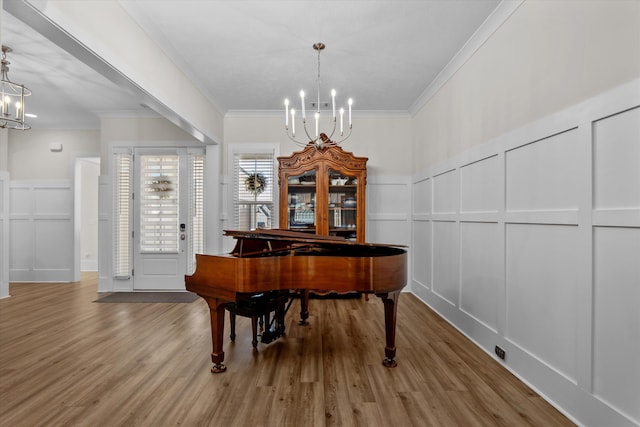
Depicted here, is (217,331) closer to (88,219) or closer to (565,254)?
(565,254)

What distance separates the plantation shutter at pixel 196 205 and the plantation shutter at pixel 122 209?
90cm

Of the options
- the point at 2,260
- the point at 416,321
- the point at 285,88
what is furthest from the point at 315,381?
the point at 2,260

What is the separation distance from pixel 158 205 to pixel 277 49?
2.94 meters

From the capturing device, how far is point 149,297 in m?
4.23

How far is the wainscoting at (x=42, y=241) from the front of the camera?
510cm

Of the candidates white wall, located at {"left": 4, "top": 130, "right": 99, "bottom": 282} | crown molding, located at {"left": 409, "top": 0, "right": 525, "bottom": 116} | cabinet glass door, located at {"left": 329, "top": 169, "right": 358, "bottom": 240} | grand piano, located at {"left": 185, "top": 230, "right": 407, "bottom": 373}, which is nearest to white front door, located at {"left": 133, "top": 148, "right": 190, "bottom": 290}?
white wall, located at {"left": 4, "top": 130, "right": 99, "bottom": 282}

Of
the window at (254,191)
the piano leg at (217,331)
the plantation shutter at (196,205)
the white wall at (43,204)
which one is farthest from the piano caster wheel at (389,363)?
the white wall at (43,204)

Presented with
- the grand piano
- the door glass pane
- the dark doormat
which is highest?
the door glass pane

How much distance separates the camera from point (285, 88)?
146 inches

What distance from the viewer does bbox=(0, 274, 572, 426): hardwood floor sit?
5.64 feet

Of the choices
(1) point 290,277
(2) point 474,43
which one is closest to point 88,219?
(1) point 290,277

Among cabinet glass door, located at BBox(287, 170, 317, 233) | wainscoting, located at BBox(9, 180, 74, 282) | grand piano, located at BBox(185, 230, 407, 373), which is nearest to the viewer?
grand piano, located at BBox(185, 230, 407, 373)

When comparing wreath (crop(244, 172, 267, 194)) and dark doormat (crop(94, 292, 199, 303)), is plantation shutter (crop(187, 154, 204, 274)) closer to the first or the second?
dark doormat (crop(94, 292, 199, 303))

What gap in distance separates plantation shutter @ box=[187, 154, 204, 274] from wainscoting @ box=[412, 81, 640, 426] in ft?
11.5
